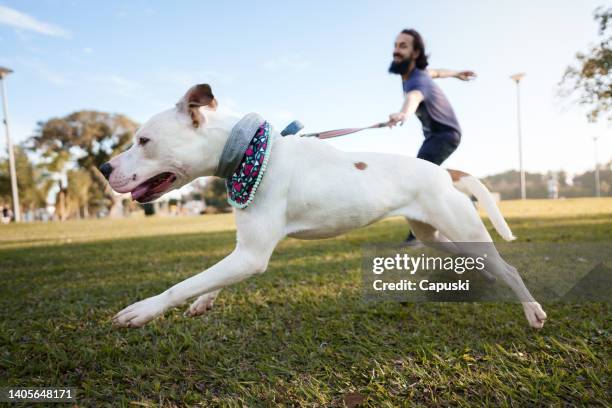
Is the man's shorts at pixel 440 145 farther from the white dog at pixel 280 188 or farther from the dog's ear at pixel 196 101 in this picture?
the dog's ear at pixel 196 101

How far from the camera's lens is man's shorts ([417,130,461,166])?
3.36m

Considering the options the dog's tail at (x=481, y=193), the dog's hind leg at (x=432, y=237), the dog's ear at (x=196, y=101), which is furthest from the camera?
the dog's hind leg at (x=432, y=237)

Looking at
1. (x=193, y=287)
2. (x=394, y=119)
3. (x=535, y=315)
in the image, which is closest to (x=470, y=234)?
(x=535, y=315)

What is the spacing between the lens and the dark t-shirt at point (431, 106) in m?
3.16

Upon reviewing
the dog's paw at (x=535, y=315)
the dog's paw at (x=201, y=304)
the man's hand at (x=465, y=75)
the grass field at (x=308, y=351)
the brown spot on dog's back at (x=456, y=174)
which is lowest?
the grass field at (x=308, y=351)

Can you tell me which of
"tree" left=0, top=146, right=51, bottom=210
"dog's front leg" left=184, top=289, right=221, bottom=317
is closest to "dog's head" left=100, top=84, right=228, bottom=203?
"dog's front leg" left=184, top=289, right=221, bottom=317

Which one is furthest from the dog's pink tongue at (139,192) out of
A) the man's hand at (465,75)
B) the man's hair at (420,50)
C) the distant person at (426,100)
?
the man's hand at (465,75)

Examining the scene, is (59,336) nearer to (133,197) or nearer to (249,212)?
(133,197)

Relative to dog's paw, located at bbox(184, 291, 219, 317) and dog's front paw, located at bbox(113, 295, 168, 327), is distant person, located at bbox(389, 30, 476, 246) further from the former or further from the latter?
dog's front paw, located at bbox(113, 295, 168, 327)

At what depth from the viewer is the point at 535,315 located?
232 centimetres

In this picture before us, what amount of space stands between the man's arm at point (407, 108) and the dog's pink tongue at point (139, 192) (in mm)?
1662

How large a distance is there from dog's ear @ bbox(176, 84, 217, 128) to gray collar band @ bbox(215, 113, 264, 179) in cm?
18

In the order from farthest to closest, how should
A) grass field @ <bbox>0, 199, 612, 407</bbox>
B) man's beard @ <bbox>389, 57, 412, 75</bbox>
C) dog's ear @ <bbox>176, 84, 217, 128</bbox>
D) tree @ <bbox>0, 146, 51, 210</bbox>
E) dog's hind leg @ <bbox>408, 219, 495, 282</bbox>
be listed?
1. tree @ <bbox>0, 146, 51, 210</bbox>
2. man's beard @ <bbox>389, 57, 412, 75</bbox>
3. dog's hind leg @ <bbox>408, 219, 495, 282</bbox>
4. dog's ear @ <bbox>176, 84, 217, 128</bbox>
5. grass field @ <bbox>0, 199, 612, 407</bbox>

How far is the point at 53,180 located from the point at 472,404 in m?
44.1
